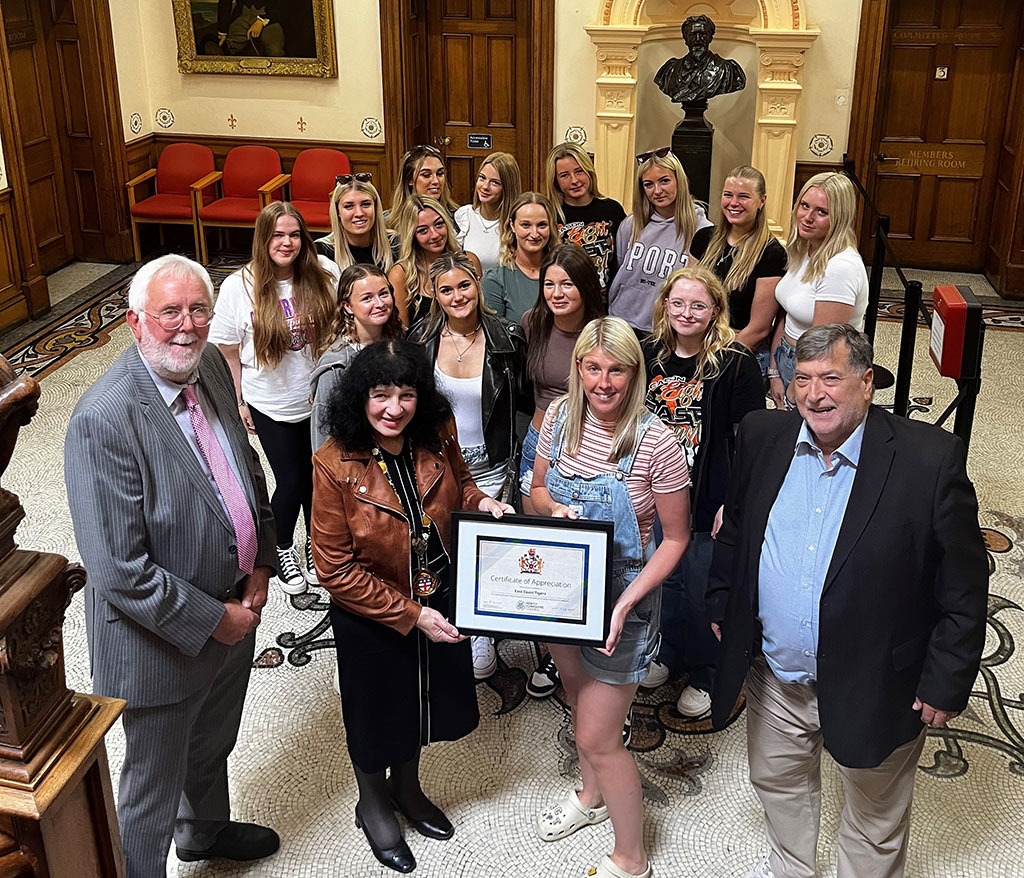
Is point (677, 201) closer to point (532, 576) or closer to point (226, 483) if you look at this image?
point (532, 576)

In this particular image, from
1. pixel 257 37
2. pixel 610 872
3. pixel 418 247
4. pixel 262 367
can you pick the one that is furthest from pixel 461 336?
pixel 257 37

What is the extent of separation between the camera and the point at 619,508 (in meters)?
3.11

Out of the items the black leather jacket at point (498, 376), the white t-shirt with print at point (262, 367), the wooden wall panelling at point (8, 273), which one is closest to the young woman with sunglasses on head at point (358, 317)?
the black leather jacket at point (498, 376)

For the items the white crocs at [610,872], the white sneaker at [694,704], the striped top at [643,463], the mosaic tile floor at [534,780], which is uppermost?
the striped top at [643,463]

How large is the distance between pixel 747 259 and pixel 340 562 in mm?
2650

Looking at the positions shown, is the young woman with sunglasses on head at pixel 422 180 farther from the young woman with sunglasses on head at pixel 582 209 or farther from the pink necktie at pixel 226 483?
the pink necktie at pixel 226 483

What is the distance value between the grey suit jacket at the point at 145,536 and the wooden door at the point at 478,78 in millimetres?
7475

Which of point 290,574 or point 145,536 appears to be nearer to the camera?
point 145,536

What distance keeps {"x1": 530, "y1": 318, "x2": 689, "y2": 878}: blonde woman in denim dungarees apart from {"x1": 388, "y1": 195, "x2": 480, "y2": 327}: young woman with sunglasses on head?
1729mm

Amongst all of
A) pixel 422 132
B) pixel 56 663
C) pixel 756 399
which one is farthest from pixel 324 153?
pixel 56 663

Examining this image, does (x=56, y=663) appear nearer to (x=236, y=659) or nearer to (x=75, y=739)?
(x=75, y=739)

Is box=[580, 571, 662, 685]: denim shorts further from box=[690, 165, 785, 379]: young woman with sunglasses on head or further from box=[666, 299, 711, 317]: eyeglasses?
box=[690, 165, 785, 379]: young woman with sunglasses on head

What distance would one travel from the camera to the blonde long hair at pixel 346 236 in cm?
493

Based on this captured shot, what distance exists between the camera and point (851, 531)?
2.63 metres
